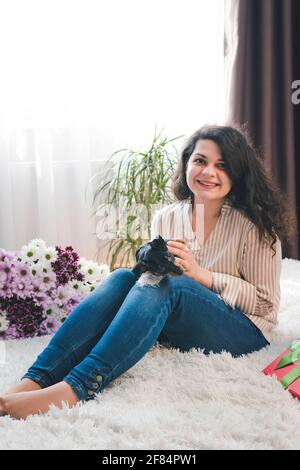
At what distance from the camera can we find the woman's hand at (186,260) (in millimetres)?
1508

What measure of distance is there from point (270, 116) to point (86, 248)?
3.82ft

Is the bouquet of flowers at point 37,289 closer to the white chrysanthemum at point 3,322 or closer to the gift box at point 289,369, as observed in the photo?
the white chrysanthemum at point 3,322

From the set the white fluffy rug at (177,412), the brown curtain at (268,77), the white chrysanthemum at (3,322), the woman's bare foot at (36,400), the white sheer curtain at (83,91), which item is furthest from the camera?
the brown curtain at (268,77)

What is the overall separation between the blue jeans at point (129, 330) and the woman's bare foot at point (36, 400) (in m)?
0.02

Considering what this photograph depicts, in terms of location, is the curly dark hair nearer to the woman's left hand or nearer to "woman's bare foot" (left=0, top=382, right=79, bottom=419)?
the woman's left hand

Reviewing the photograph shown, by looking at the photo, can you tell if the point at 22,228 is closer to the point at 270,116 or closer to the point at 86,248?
the point at 86,248

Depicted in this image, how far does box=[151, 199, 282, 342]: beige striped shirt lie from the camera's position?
5.23 ft

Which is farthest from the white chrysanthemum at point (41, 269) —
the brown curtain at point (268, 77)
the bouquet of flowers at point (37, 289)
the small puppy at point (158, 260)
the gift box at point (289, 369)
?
the brown curtain at point (268, 77)

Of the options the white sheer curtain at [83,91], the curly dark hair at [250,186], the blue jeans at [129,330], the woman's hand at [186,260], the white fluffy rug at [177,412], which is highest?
the white sheer curtain at [83,91]

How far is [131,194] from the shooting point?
112 inches

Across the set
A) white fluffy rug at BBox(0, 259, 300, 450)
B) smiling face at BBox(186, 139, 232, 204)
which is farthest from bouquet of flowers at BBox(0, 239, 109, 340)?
smiling face at BBox(186, 139, 232, 204)

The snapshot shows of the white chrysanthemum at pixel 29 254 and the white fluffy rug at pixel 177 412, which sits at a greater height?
the white chrysanthemum at pixel 29 254

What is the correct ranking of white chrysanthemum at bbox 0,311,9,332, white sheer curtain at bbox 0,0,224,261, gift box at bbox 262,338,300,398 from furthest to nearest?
white sheer curtain at bbox 0,0,224,261 → white chrysanthemum at bbox 0,311,9,332 → gift box at bbox 262,338,300,398

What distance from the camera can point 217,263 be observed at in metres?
1.68
